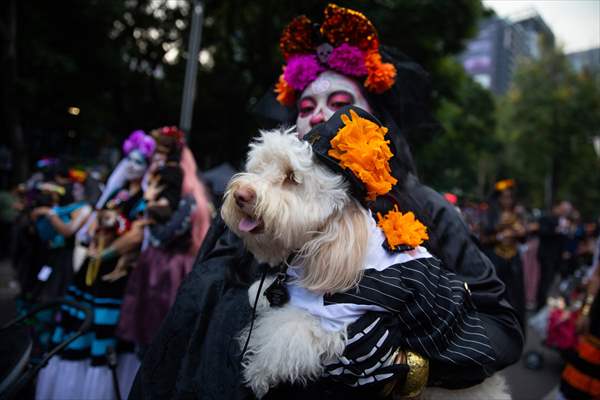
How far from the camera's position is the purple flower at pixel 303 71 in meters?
2.16

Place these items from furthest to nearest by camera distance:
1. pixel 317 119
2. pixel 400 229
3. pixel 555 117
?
1. pixel 555 117
2. pixel 317 119
3. pixel 400 229

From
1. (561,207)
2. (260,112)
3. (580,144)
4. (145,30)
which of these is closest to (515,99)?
(580,144)

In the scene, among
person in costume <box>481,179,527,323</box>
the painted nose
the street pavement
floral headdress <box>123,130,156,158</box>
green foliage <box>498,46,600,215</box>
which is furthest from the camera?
green foliage <box>498,46,600,215</box>

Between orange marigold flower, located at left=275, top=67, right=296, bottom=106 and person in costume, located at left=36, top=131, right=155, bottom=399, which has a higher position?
orange marigold flower, located at left=275, top=67, right=296, bottom=106

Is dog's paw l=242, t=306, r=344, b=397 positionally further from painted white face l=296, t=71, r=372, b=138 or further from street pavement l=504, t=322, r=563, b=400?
street pavement l=504, t=322, r=563, b=400

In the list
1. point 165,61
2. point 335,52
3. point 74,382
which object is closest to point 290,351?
point 335,52

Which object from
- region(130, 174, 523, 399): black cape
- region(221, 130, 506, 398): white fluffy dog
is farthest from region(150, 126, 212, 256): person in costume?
region(221, 130, 506, 398): white fluffy dog

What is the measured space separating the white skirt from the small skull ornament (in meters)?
2.53

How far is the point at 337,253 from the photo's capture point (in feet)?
4.33

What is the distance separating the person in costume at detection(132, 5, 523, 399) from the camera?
1.50 meters

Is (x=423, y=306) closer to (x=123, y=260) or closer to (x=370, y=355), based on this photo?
(x=370, y=355)

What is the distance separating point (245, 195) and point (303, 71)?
1073mm

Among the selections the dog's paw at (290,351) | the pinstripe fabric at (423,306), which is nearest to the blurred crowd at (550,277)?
the pinstripe fabric at (423,306)

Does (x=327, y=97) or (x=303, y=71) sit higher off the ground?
(x=303, y=71)
